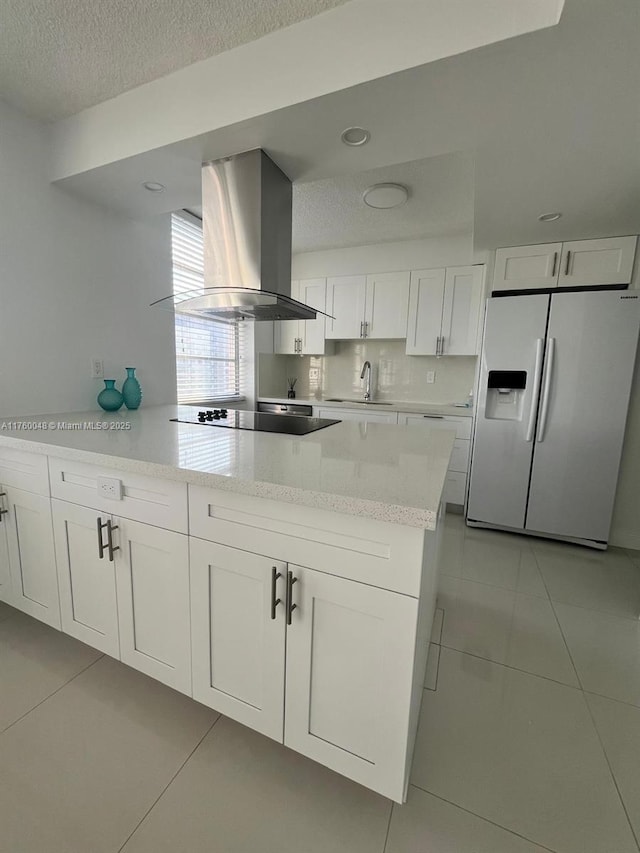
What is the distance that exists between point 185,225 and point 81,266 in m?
1.30

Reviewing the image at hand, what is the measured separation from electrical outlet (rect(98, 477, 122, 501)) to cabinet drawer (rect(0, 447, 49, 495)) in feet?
1.10

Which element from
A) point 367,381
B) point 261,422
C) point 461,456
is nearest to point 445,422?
point 461,456

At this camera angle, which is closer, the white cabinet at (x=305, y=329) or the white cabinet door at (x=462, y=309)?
the white cabinet door at (x=462, y=309)

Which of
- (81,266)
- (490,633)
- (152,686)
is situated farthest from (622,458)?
(81,266)

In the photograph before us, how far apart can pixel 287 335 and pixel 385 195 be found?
1.90m

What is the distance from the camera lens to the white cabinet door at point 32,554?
1430 millimetres

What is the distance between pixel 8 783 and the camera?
107 cm

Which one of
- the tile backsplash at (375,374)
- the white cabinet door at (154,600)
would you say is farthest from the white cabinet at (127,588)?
the tile backsplash at (375,374)

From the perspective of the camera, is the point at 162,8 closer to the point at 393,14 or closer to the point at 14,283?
the point at 393,14

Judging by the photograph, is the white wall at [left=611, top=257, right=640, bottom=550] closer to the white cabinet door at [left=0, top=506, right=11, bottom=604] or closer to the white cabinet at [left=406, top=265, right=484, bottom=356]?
the white cabinet at [left=406, top=265, right=484, bottom=356]

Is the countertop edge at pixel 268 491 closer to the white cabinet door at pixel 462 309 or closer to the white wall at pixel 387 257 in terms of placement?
the white cabinet door at pixel 462 309

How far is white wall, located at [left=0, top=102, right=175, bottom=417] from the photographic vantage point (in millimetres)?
1760

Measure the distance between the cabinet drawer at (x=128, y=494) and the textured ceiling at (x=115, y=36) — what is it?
1.59m

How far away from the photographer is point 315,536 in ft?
3.00
